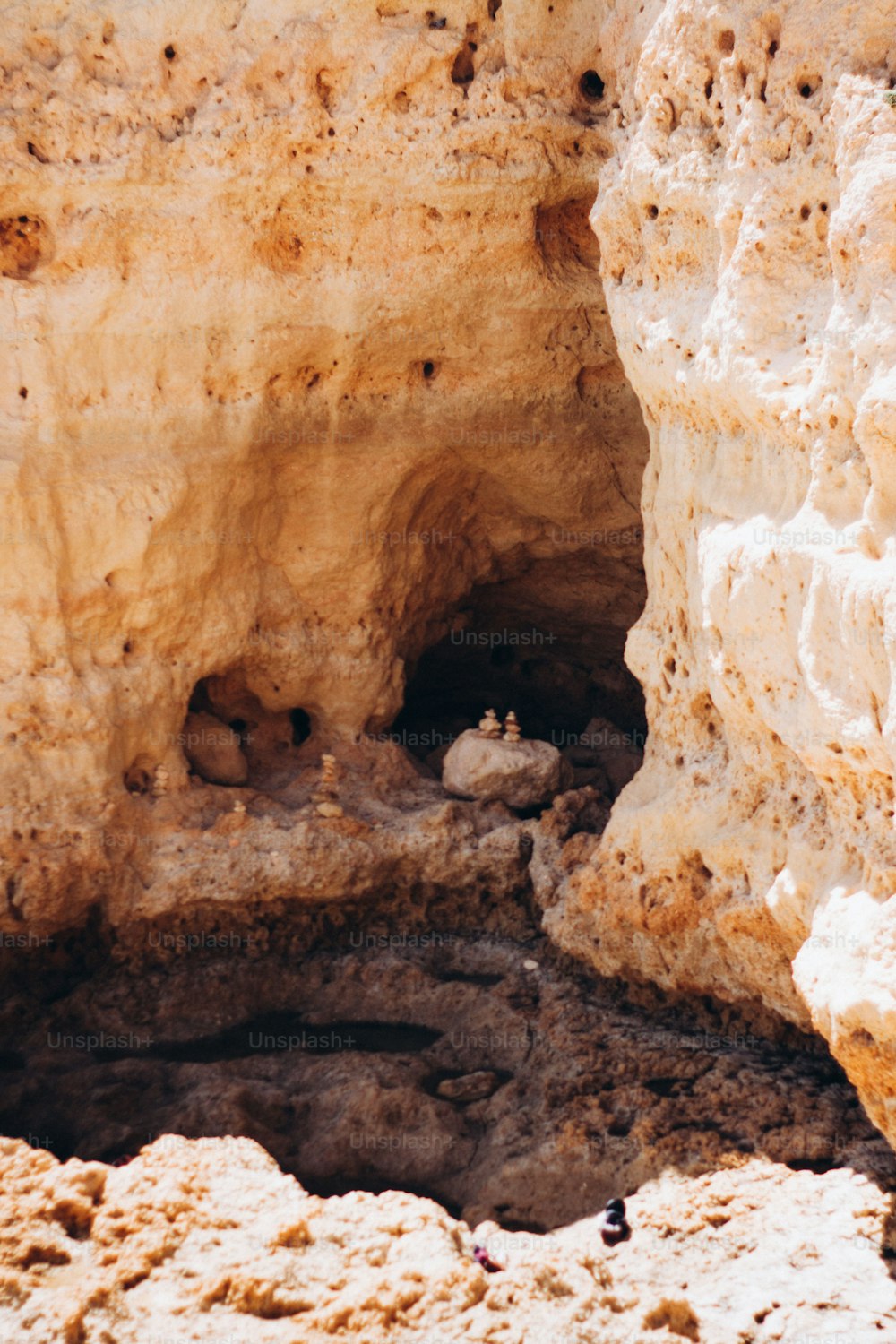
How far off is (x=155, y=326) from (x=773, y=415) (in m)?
3.67

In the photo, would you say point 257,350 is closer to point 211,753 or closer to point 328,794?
point 211,753

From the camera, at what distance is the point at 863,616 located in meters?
4.73

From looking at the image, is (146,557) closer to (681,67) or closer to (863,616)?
(681,67)

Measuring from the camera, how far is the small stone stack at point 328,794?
789 centimetres

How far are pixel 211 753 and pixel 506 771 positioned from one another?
184 centimetres

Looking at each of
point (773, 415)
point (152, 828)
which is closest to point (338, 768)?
point (152, 828)

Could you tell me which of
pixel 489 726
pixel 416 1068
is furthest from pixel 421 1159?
pixel 489 726

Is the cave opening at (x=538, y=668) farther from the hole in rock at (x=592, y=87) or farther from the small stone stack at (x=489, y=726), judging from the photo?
the hole in rock at (x=592, y=87)

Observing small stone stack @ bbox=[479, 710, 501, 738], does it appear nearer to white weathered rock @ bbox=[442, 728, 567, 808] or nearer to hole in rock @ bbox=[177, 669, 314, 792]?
white weathered rock @ bbox=[442, 728, 567, 808]

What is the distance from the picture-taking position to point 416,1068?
6977 millimetres

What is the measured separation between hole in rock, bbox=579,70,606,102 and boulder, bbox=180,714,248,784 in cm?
426

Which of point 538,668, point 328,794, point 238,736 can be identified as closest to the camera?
point 328,794

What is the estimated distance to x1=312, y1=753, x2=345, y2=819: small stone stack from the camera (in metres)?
7.89

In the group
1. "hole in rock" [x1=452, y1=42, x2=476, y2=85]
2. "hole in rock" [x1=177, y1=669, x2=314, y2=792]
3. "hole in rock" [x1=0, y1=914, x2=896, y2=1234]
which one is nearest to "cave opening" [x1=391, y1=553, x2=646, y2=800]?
"hole in rock" [x1=177, y1=669, x2=314, y2=792]
